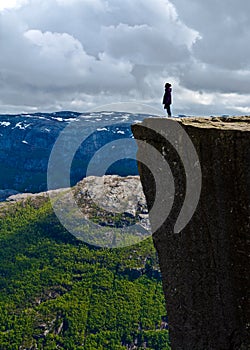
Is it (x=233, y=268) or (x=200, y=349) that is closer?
(x=233, y=268)

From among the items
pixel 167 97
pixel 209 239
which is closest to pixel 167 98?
pixel 167 97

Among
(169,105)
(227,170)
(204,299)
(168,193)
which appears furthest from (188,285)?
(169,105)

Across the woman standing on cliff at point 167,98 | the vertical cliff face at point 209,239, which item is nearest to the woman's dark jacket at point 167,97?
the woman standing on cliff at point 167,98

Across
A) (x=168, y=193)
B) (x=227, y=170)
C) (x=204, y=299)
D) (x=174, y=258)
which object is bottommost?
(x=204, y=299)

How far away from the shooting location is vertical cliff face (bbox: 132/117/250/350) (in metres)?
11.6

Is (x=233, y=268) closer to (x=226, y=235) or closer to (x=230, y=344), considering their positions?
(x=226, y=235)

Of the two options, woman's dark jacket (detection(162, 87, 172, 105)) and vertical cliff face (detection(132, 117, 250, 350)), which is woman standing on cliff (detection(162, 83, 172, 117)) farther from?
vertical cliff face (detection(132, 117, 250, 350))

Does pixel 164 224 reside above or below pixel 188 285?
above

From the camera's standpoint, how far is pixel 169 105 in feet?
62.2

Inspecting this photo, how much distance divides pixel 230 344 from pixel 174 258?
2.68 meters

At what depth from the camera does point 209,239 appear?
12.4 meters

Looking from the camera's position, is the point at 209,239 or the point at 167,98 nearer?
the point at 209,239

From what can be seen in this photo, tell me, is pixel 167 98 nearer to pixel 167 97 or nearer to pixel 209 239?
pixel 167 97

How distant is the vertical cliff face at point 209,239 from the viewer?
1160cm
